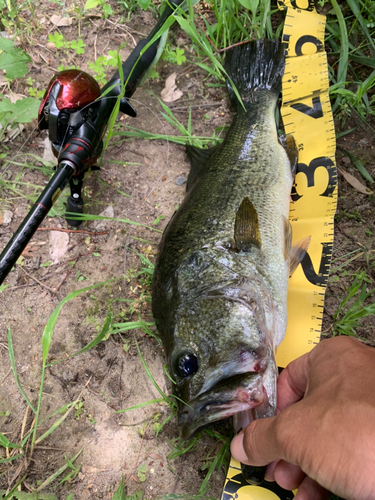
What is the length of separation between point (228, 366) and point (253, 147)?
184cm

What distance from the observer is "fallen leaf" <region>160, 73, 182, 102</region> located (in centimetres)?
361

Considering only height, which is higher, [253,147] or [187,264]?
[253,147]

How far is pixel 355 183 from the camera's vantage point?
3.34 metres

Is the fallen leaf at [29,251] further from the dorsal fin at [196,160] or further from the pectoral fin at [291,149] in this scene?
the pectoral fin at [291,149]

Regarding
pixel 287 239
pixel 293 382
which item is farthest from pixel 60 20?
pixel 293 382

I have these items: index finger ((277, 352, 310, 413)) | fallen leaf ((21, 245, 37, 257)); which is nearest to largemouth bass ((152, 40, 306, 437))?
index finger ((277, 352, 310, 413))

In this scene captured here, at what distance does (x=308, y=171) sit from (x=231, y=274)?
5.03 feet

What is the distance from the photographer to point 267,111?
3.19 metres

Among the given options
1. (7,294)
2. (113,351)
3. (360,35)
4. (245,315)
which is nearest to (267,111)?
(360,35)

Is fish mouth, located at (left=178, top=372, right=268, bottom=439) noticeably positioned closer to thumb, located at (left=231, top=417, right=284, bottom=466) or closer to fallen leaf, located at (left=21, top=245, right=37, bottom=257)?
thumb, located at (left=231, top=417, right=284, bottom=466)

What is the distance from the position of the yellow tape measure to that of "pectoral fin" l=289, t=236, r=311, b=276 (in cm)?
13

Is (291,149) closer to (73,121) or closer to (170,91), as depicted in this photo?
(170,91)

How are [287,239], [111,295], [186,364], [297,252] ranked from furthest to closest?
[111,295], [297,252], [287,239], [186,364]

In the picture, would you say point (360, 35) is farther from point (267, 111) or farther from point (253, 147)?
point (253, 147)
